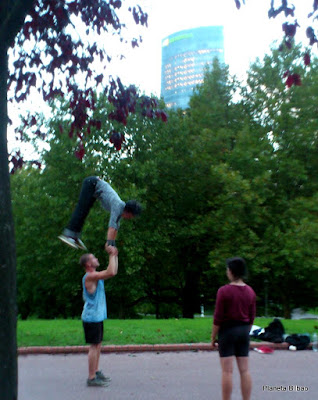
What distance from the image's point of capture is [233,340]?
479cm

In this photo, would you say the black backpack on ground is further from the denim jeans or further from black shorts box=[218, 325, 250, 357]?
the denim jeans

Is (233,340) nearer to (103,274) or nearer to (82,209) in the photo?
(103,274)

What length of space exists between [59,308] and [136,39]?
2632 cm

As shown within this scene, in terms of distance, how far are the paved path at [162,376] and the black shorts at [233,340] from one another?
4.79ft

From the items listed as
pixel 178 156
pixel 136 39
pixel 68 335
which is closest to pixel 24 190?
pixel 178 156

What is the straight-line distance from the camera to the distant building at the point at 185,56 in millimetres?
166750

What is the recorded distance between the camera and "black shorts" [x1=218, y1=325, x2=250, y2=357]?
188 inches

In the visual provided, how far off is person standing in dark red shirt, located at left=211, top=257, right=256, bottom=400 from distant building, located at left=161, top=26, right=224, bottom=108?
158279 millimetres

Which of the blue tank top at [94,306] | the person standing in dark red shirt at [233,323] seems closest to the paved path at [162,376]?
the blue tank top at [94,306]

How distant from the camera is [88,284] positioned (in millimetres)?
6559

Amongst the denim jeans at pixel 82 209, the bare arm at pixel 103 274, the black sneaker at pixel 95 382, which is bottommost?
the black sneaker at pixel 95 382

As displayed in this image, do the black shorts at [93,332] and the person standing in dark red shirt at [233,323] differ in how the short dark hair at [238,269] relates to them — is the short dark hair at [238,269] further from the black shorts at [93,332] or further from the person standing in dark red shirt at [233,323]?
the black shorts at [93,332]

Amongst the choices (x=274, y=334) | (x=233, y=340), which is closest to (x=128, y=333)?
(x=274, y=334)

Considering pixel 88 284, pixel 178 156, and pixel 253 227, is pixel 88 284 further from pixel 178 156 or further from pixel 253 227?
pixel 178 156
